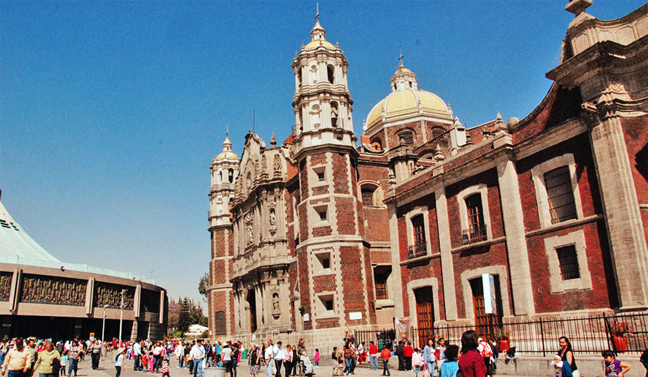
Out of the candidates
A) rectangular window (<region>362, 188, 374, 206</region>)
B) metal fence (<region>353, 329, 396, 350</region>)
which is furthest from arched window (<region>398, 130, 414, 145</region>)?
metal fence (<region>353, 329, 396, 350</region>)

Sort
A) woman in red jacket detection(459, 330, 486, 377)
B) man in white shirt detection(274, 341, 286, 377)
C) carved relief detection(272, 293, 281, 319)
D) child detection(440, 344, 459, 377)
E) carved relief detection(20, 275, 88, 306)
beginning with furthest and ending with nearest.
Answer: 1. carved relief detection(20, 275, 88, 306)
2. carved relief detection(272, 293, 281, 319)
3. man in white shirt detection(274, 341, 286, 377)
4. child detection(440, 344, 459, 377)
5. woman in red jacket detection(459, 330, 486, 377)

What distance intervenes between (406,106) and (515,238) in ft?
112

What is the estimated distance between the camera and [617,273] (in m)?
17.0

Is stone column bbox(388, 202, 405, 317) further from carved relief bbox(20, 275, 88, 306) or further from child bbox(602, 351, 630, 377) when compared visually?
carved relief bbox(20, 275, 88, 306)

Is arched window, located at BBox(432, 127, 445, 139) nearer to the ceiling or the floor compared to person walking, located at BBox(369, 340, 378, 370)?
nearer to the ceiling

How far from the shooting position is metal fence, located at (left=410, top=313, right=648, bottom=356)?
15891 millimetres

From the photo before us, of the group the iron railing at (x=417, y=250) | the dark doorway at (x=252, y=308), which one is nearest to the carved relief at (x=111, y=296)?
the dark doorway at (x=252, y=308)

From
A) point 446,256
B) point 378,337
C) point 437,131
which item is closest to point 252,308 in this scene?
point 378,337

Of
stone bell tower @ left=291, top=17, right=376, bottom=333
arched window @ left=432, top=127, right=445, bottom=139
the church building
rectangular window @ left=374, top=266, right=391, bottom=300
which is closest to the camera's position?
the church building

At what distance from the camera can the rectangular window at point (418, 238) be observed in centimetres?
2727

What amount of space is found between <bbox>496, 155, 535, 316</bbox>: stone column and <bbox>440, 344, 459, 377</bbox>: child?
14050mm

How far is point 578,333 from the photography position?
18.3m

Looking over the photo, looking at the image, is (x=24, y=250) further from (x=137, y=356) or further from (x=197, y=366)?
(x=197, y=366)

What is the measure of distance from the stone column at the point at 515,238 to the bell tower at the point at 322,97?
50.2 feet
